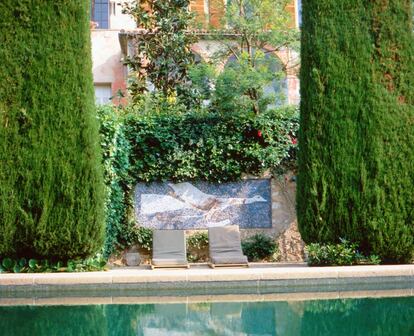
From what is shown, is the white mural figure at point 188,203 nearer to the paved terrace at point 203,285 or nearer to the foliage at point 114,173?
the foliage at point 114,173

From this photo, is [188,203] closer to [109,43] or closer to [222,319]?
[222,319]

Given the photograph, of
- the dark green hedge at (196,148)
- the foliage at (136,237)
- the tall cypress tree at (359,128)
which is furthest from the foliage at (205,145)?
the tall cypress tree at (359,128)

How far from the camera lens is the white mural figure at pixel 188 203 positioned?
1268 centimetres

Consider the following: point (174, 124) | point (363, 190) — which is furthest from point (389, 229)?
point (174, 124)

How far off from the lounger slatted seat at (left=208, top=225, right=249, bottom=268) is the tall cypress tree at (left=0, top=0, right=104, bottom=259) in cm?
250

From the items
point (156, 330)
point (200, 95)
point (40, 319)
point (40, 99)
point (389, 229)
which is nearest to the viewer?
point (156, 330)

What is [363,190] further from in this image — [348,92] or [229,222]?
[229,222]

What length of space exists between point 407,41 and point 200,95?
18.7 feet

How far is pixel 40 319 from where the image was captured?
6.57 m

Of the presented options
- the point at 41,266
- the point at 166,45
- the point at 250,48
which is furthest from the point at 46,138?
the point at 250,48

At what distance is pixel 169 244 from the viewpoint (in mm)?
11617

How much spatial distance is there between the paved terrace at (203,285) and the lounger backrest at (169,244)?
257cm

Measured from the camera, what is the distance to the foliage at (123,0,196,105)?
1611cm

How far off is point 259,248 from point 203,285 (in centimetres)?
398
